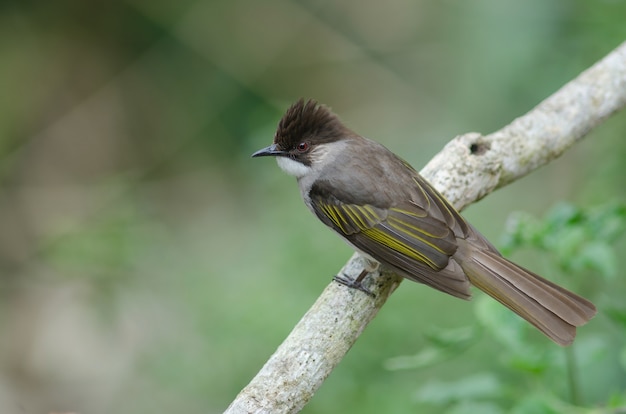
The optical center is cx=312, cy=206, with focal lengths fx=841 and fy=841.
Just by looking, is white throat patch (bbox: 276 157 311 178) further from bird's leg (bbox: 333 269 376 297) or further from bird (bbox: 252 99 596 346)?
bird's leg (bbox: 333 269 376 297)

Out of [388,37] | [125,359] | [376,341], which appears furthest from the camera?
[388,37]

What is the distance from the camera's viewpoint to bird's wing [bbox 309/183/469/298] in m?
3.77

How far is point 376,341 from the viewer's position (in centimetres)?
475

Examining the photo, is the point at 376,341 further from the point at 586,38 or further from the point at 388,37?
the point at 388,37

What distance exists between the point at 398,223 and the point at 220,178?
4.36 metres

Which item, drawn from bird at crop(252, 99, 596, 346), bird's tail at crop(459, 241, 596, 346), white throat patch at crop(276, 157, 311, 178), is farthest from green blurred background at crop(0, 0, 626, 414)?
white throat patch at crop(276, 157, 311, 178)

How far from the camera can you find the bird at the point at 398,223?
366 centimetres

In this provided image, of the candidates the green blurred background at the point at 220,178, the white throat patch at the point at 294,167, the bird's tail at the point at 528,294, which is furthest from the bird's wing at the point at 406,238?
the green blurred background at the point at 220,178

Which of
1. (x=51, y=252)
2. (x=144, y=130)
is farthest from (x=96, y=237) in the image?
(x=144, y=130)

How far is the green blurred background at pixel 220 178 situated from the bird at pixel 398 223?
38cm

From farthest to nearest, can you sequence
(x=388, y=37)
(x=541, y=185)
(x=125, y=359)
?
(x=388, y=37), (x=541, y=185), (x=125, y=359)

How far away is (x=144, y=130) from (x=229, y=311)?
3.85 meters

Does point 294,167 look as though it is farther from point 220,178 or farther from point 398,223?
point 220,178

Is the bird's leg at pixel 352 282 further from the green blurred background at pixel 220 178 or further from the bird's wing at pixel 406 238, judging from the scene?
the green blurred background at pixel 220 178
